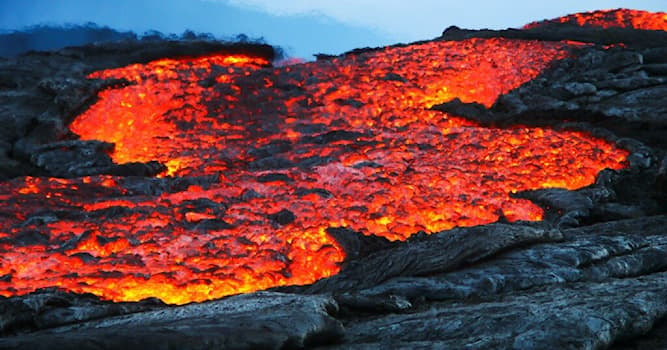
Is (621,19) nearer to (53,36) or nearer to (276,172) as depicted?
(276,172)

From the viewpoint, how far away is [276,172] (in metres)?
9.55

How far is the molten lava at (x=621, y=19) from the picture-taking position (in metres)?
18.4

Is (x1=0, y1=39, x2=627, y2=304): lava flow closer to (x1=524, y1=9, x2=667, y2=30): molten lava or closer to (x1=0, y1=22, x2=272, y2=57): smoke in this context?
(x1=524, y1=9, x2=667, y2=30): molten lava

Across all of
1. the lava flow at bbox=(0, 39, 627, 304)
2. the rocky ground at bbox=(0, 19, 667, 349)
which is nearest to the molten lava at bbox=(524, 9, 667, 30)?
the lava flow at bbox=(0, 39, 627, 304)

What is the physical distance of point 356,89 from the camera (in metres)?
13.9

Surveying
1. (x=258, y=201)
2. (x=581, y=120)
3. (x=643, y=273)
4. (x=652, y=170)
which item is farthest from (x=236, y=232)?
(x=581, y=120)

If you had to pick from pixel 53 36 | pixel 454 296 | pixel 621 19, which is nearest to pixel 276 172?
pixel 454 296

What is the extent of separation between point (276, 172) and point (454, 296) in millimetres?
5643

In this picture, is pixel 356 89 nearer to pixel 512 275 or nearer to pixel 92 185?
pixel 92 185

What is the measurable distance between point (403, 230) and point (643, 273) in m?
3.46

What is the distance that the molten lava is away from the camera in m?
18.4

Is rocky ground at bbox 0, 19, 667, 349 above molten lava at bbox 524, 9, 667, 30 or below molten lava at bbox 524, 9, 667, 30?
below

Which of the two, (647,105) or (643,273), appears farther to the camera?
(647,105)

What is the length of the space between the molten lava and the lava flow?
4.53 m
